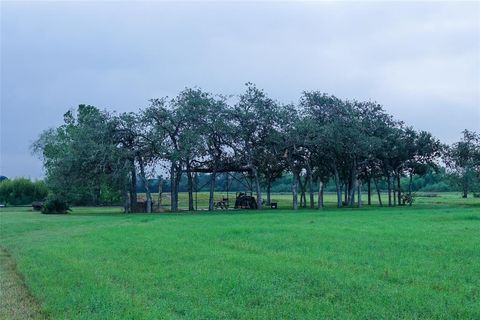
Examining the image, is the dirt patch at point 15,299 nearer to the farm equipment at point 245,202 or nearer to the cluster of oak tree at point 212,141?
the cluster of oak tree at point 212,141

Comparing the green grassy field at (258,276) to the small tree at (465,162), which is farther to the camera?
the small tree at (465,162)

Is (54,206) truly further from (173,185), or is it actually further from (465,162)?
(465,162)

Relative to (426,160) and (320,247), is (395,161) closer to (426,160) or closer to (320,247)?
(426,160)

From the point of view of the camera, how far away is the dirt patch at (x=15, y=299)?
911cm

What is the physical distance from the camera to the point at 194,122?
43906 millimetres

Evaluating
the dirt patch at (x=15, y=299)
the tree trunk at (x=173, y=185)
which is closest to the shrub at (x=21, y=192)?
the tree trunk at (x=173, y=185)

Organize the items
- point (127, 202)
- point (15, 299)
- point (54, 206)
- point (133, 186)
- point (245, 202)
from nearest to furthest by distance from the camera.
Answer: point (15, 299)
point (133, 186)
point (127, 202)
point (54, 206)
point (245, 202)

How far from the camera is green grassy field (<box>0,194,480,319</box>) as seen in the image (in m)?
8.72

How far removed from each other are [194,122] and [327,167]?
15.4 metres

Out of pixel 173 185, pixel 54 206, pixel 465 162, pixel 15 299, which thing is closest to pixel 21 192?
pixel 54 206

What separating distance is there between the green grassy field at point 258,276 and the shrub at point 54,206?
1207 inches

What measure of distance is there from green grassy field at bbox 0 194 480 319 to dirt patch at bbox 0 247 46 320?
0.12 meters

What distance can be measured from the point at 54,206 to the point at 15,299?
40.5 metres

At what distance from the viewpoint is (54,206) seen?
49.0m
